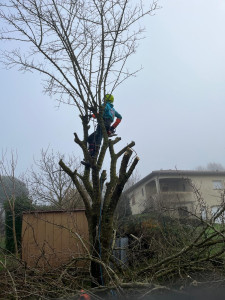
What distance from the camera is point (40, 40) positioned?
455 cm

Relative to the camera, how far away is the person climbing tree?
15.6ft

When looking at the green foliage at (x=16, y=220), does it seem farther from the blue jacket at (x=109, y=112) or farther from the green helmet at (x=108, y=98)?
the green helmet at (x=108, y=98)

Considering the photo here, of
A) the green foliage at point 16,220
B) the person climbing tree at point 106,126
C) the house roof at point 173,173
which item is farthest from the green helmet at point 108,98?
the house roof at point 173,173

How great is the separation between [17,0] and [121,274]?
484 cm

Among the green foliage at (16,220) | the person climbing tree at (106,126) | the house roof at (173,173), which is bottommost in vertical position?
the green foliage at (16,220)

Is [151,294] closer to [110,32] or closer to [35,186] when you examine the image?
[110,32]

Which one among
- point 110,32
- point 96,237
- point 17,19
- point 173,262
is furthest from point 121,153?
point 17,19

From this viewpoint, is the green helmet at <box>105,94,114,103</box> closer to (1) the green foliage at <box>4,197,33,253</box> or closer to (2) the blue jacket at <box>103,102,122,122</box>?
(2) the blue jacket at <box>103,102,122,122</box>

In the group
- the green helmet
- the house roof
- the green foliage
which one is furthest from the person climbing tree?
the house roof

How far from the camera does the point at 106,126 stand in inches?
208

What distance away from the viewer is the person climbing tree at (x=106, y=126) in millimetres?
4752

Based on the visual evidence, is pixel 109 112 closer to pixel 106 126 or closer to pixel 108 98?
pixel 106 126

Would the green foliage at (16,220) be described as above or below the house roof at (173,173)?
below

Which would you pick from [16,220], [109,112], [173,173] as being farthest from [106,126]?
[173,173]
